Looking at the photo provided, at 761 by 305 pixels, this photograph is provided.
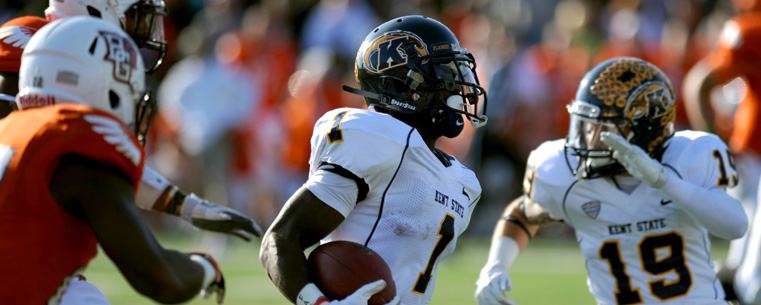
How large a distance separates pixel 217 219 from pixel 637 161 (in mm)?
1560

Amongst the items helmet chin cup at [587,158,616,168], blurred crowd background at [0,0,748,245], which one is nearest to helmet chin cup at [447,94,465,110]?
helmet chin cup at [587,158,616,168]

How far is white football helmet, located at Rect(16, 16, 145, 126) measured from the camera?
273 centimetres

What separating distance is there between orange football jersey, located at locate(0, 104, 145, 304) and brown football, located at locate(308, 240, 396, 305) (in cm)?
62

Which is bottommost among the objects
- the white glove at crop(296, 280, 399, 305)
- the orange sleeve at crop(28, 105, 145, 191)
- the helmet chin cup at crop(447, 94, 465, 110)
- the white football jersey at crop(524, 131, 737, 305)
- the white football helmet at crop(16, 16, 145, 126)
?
the white football jersey at crop(524, 131, 737, 305)

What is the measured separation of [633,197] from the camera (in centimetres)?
405

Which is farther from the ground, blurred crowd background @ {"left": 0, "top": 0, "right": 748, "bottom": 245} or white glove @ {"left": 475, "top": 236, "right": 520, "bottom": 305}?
white glove @ {"left": 475, "top": 236, "right": 520, "bottom": 305}

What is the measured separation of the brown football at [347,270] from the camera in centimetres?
293

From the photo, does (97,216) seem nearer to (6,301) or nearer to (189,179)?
(6,301)

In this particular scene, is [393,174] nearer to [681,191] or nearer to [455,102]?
[455,102]

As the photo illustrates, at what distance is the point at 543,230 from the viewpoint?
11.7 metres

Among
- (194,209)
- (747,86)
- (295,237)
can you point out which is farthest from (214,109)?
(295,237)

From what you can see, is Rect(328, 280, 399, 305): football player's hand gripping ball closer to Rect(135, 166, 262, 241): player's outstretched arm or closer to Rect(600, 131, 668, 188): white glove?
Rect(135, 166, 262, 241): player's outstretched arm

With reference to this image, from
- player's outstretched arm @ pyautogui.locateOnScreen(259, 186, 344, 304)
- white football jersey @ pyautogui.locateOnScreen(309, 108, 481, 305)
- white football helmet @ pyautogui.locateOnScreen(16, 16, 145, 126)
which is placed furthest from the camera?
white football jersey @ pyautogui.locateOnScreen(309, 108, 481, 305)

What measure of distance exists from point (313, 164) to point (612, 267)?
1.52 metres
